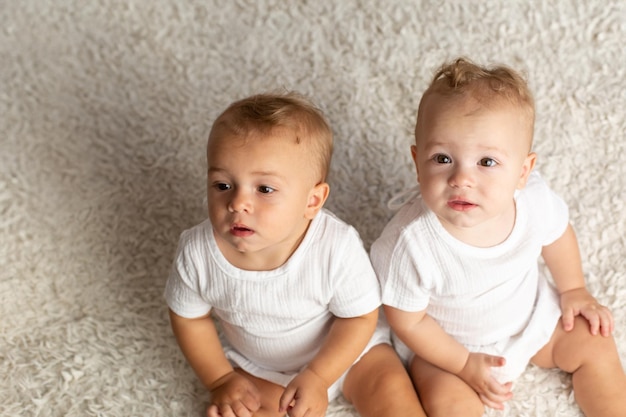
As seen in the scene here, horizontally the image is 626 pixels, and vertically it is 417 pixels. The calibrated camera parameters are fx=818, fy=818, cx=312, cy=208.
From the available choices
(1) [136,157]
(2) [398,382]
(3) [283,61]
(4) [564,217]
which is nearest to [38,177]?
(1) [136,157]

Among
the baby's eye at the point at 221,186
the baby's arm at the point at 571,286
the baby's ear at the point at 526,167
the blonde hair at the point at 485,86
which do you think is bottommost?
the baby's arm at the point at 571,286

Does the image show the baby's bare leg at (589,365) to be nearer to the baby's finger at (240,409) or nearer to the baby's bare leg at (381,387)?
the baby's bare leg at (381,387)

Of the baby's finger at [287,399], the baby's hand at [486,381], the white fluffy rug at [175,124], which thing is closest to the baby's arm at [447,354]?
the baby's hand at [486,381]

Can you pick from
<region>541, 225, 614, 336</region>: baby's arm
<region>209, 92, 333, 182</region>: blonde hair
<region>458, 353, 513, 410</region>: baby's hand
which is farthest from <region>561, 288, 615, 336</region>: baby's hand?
<region>209, 92, 333, 182</region>: blonde hair

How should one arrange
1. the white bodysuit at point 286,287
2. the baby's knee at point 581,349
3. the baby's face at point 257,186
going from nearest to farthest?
the baby's face at point 257,186 → the white bodysuit at point 286,287 → the baby's knee at point 581,349

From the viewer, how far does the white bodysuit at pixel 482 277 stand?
4.40 ft

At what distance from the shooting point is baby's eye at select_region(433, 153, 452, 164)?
126 cm

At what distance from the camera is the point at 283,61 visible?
1.85 m

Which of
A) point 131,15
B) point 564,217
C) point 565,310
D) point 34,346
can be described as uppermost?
point 131,15

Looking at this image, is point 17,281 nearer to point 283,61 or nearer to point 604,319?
point 283,61

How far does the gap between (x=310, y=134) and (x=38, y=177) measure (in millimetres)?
752

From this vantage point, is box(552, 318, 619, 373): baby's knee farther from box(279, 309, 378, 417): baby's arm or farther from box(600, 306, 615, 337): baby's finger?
box(279, 309, 378, 417): baby's arm

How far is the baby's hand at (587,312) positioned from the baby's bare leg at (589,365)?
0.01m

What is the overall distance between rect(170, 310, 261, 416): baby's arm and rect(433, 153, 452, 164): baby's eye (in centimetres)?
48
